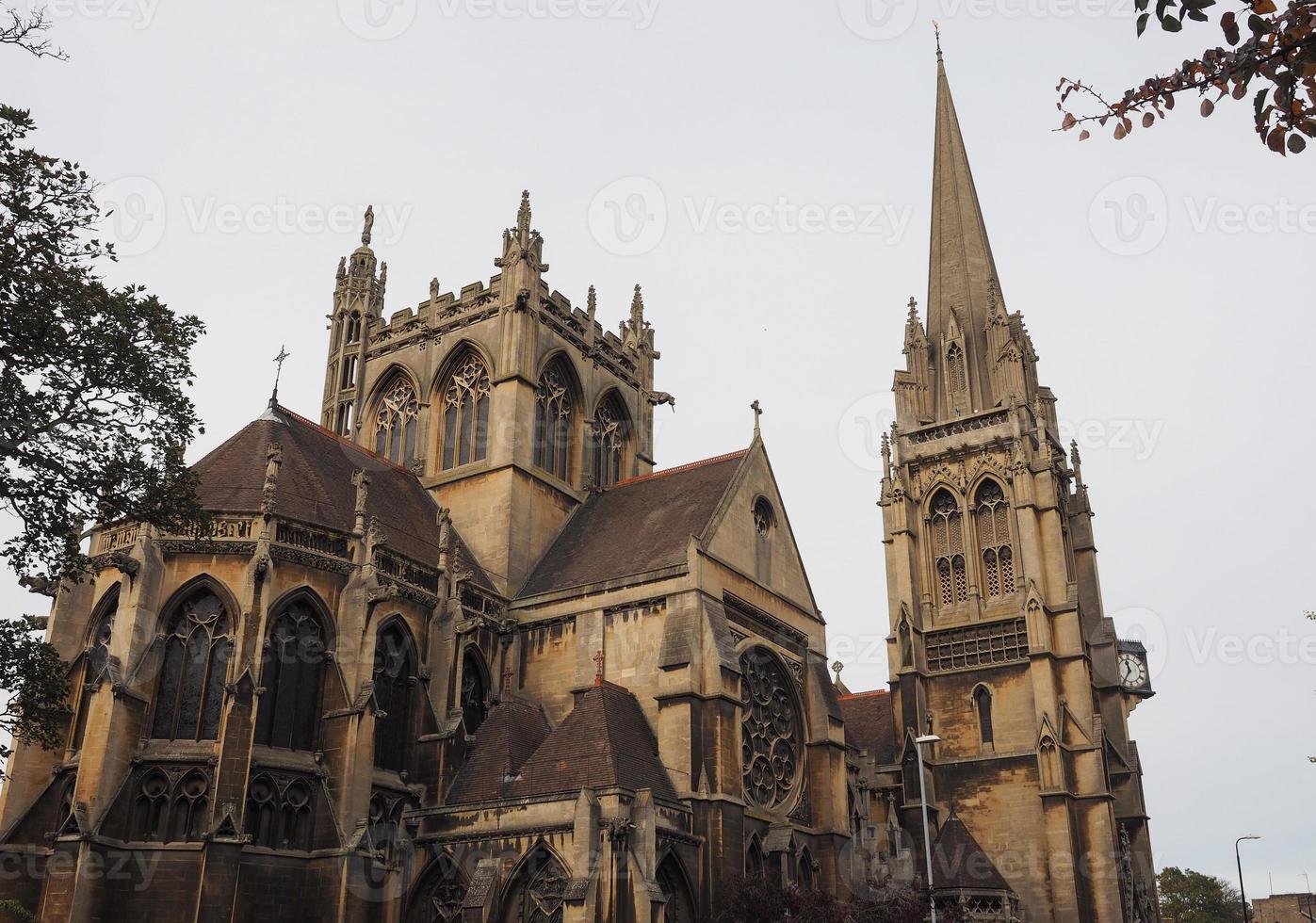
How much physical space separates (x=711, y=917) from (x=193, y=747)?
10.8 m

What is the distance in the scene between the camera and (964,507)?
156 ft

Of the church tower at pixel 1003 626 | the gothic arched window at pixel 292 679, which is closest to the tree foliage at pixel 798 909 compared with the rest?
the gothic arched window at pixel 292 679

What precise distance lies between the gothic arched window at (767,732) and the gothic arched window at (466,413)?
33.3 ft

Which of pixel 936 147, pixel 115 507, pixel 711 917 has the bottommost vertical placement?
pixel 711 917

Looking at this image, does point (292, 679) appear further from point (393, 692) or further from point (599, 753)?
point (599, 753)

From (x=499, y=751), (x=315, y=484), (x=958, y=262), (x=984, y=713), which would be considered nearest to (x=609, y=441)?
(x=315, y=484)

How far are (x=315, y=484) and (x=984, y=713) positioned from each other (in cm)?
2767

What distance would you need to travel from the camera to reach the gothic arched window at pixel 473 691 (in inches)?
1103

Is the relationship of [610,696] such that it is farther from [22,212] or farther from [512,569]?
[22,212]

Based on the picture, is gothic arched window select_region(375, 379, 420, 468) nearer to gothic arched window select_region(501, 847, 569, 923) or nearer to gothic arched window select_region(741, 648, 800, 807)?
gothic arched window select_region(741, 648, 800, 807)

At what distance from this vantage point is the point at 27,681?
1443 cm

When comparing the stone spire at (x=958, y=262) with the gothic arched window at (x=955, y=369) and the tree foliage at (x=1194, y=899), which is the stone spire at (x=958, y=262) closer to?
the gothic arched window at (x=955, y=369)

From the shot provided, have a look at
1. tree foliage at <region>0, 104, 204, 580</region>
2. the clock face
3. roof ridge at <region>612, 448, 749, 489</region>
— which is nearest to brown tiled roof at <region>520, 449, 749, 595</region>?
roof ridge at <region>612, 448, 749, 489</region>

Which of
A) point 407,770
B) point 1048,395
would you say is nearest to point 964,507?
point 1048,395
